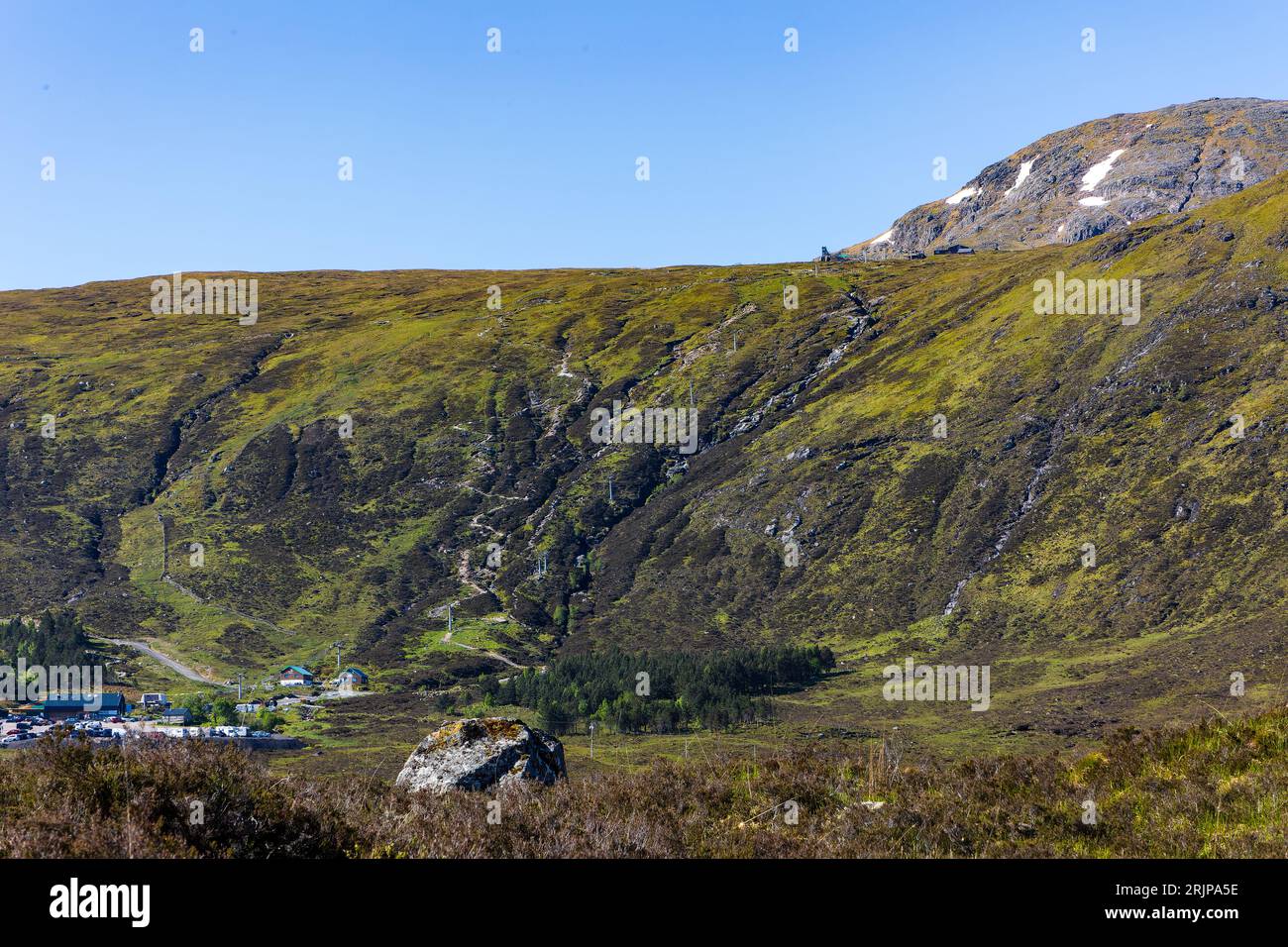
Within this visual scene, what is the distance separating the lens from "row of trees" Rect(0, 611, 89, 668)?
472 feet

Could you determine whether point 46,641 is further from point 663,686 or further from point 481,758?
point 481,758

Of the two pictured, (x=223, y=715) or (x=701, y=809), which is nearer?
(x=701, y=809)

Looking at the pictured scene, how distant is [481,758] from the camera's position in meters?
19.1

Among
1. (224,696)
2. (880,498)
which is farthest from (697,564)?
(224,696)

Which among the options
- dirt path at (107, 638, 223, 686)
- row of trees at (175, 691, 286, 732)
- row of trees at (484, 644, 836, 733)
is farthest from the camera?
dirt path at (107, 638, 223, 686)

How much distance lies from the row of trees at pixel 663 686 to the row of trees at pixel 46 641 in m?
55.7

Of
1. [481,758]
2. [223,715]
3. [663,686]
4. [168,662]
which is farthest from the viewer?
[168,662]

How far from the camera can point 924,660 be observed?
141000mm

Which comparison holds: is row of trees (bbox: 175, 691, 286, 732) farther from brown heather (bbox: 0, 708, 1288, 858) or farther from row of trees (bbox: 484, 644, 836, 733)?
brown heather (bbox: 0, 708, 1288, 858)

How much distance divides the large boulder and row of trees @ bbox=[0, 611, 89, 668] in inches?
5570

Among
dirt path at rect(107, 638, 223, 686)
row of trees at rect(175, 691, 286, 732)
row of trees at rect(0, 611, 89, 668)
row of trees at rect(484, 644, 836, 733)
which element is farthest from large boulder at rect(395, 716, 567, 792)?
row of trees at rect(0, 611, 89, 668)

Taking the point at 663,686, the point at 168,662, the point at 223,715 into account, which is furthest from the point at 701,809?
the point at 168,662

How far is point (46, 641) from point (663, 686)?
84688 millimetres

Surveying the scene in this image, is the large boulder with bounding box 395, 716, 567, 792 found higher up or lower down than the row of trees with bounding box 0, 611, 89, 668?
higher up
